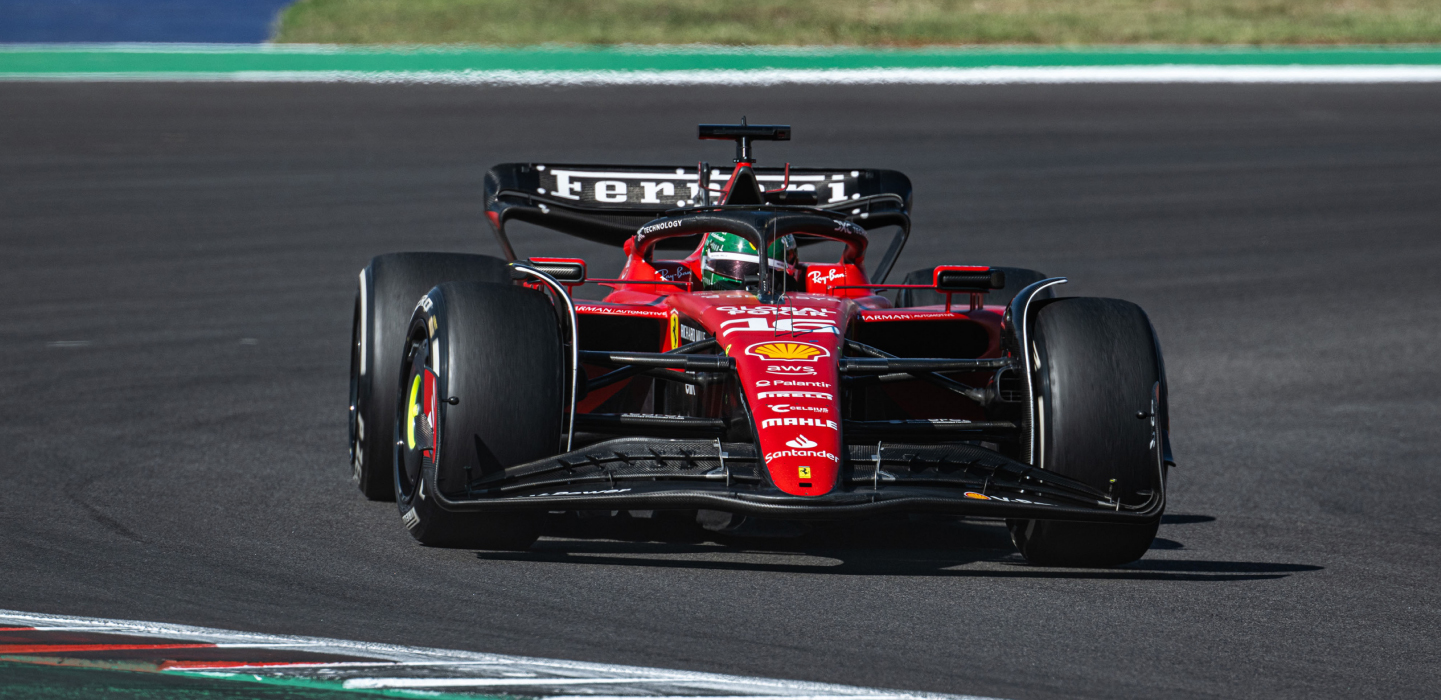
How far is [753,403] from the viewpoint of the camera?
21.1ft

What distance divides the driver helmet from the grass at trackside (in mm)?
22421

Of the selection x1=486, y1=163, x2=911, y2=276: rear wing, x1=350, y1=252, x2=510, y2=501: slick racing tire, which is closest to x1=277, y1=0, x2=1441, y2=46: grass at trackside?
x1=486, y1=163, x2=911, y2=276: rear wing

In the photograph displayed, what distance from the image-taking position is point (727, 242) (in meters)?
8.05

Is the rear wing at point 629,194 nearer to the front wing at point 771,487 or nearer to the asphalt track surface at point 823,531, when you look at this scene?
the asphalt track surface at point 823,531

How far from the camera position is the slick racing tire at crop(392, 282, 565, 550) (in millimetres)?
6340

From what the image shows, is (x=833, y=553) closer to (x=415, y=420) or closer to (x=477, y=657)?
(x=415, y=420)

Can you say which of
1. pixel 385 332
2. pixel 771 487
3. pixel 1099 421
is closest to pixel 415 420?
pixel 385 332

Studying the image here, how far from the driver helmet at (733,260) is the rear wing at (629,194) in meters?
1.28

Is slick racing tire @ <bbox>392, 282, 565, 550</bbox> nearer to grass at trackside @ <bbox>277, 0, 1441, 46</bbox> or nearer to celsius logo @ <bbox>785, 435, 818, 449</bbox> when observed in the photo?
celsius logo @ <bbox>785, 435, 818, 449</bbox>

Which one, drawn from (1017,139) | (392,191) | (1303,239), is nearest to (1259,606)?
(1303,239)

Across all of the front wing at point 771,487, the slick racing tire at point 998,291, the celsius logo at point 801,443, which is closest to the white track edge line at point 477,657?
the front wing at point 771,487

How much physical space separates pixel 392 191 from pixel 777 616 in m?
14.3

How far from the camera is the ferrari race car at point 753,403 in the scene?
6141 mm

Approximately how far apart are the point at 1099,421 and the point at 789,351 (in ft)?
3.61
